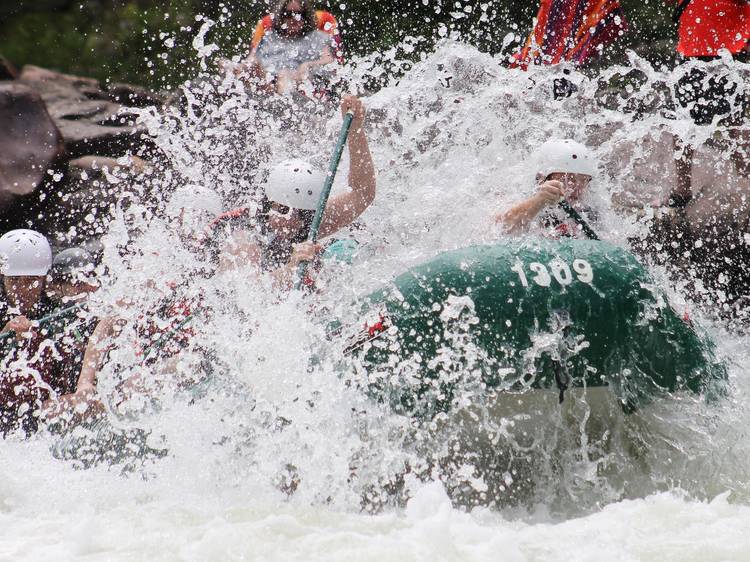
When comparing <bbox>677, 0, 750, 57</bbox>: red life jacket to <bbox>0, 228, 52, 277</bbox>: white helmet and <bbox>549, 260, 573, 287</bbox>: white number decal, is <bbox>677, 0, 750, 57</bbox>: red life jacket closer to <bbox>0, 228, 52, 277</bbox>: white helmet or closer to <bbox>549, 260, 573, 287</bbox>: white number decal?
<bbox>549, 260, 573, 287</bbox>: white number decal

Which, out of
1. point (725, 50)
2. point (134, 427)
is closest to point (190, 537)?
point (134, 427)

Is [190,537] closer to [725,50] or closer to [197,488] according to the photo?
[197,488]

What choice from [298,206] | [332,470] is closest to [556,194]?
[298,206]

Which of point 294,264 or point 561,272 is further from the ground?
point 561,272

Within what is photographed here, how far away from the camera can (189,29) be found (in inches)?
412

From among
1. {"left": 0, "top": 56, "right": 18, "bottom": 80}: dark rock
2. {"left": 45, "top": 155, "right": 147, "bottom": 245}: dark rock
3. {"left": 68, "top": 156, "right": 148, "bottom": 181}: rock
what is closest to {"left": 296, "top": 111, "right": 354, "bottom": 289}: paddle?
{"left": 45, "top": 155, "right": 147, "bottom": 245}: dark rock

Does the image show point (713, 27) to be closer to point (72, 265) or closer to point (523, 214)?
point (523, 214)

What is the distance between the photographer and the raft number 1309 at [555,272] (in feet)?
11.9

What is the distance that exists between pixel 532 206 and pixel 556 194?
0.13 m

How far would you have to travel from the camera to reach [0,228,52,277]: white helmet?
4.67 meters

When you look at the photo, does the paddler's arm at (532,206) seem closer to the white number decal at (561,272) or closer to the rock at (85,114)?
the white number decal at (561,272)

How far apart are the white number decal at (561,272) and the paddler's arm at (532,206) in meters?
0.57

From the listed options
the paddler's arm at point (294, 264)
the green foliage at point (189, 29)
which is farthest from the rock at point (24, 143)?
the paddler's arm at point (294, 264)

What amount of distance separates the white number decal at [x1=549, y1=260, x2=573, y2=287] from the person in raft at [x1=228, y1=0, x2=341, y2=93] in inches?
136
